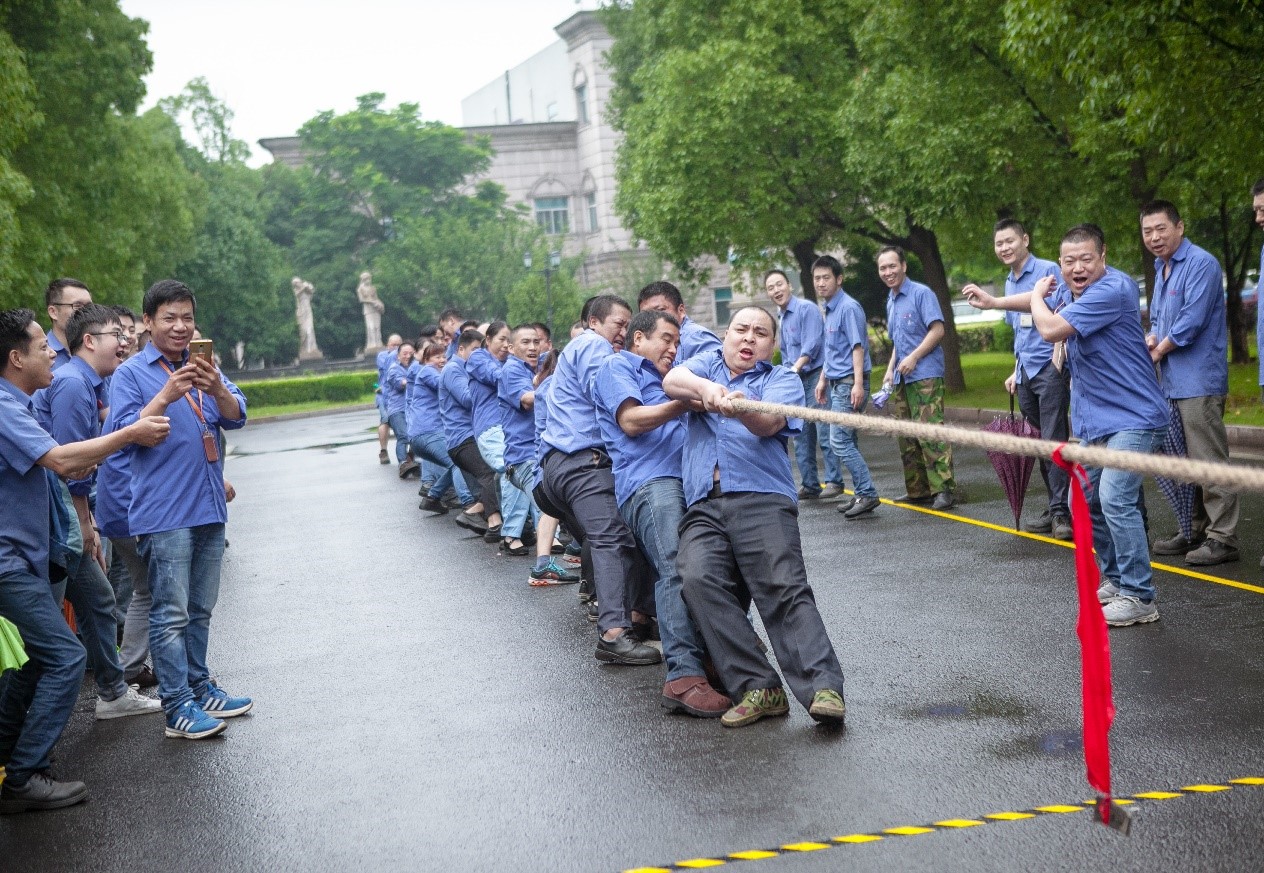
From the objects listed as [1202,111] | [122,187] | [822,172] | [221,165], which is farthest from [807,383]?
[221,165]

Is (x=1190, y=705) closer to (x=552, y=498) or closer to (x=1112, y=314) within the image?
(x=1112, y=314)

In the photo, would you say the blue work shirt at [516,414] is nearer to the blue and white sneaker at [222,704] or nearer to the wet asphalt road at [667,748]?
the wet asphalt road at [667,748]

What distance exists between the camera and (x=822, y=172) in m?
25.3

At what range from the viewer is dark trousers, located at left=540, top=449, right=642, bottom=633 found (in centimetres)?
770

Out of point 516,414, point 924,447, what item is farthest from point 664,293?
point 924,447

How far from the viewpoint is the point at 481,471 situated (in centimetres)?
1297

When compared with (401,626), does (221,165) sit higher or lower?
higher

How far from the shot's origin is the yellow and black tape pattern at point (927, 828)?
458 cm

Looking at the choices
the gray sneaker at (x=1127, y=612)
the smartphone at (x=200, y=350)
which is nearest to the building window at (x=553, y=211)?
the gray sneaker at (x=1127, y=612)

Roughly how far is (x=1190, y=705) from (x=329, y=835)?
3.40 m

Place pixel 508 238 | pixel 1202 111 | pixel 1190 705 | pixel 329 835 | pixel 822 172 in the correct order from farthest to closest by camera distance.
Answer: pixel 508 238
pixel 822 172
pixel 1202 111
pixel 1190 705
pixel 329 835

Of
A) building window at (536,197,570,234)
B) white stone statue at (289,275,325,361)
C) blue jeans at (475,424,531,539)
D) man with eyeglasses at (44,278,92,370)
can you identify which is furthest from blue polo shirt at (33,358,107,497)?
building window at (536,197,570,234)

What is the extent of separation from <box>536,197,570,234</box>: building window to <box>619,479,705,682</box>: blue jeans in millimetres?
64975

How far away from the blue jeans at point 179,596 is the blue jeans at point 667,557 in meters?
2.00
